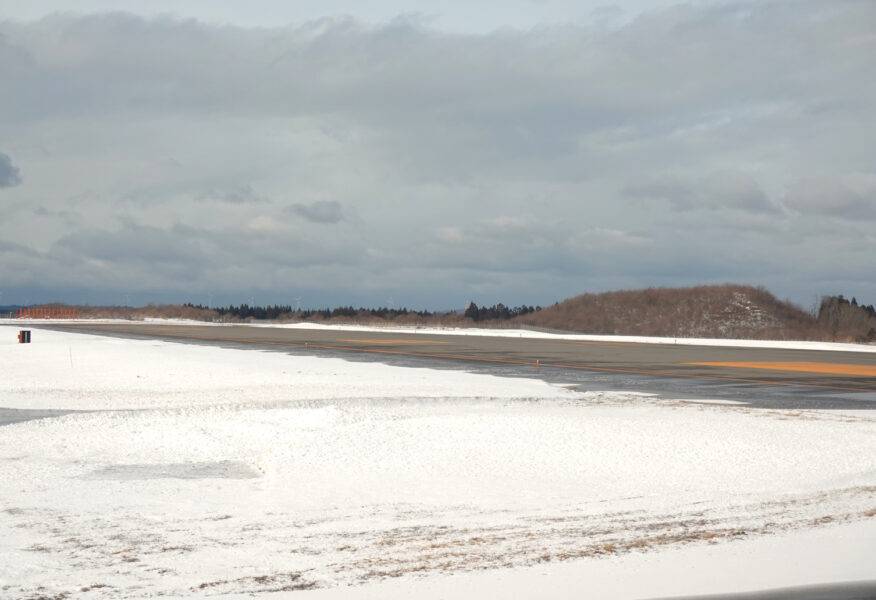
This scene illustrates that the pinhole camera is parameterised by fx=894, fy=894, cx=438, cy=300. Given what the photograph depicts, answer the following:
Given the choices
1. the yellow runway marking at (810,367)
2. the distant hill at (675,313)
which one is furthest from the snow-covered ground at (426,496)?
the distant hill at (675,313)

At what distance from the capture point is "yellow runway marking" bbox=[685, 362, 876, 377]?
27141 mm

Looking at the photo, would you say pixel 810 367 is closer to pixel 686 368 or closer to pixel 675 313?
pixel 686 368

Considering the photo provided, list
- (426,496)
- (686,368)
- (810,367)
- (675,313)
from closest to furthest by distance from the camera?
(426,496) < (686,368) < (810,367) < (675,313)

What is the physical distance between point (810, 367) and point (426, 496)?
75.5ft

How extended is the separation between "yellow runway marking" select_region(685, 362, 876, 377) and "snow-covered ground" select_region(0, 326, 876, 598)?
1143 centimetres

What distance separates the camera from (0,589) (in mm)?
6051

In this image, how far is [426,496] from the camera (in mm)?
9422

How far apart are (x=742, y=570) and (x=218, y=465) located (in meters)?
7.21

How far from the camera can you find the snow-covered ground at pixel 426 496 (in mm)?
6383

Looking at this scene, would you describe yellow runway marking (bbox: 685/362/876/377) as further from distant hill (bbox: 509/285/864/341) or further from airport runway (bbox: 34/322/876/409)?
distant hill (bbox: 509/285/864/341)

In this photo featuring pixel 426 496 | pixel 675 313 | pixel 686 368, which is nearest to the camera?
pixel 426 496

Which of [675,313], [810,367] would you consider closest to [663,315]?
[675,313]

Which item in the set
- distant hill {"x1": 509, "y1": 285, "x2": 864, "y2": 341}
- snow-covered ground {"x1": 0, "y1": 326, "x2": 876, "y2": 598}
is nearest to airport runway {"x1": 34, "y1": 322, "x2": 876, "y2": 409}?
snow-covered ground {"x1": 0, "y1": 326, "x2": 876, "y2": 598}

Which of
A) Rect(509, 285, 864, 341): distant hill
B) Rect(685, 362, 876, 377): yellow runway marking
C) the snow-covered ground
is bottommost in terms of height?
the snow-covered ground
